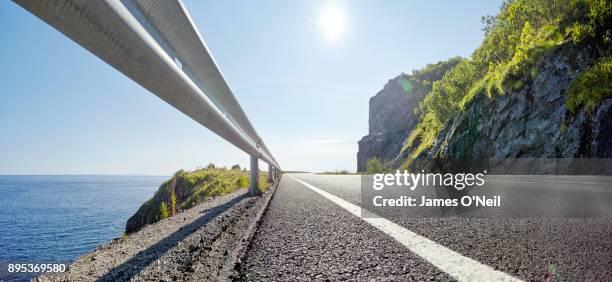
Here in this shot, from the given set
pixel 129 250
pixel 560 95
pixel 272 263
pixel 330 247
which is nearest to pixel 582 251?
pixel 330 247

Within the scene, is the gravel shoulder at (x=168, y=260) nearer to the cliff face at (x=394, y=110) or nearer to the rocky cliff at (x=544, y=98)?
the rocky cliff at (x=544, y=98)

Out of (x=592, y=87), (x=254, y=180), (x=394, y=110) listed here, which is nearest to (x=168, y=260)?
(x=254, y=180)

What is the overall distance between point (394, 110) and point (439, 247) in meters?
84.9

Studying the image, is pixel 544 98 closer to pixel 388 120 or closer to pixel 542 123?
pixel 542 123

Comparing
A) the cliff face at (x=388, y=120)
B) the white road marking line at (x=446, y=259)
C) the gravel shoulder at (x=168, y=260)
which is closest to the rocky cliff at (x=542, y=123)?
the white road marking line at (x=446, y=259)

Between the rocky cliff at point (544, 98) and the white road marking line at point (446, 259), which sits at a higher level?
the rocky cliff at point (544, 98)

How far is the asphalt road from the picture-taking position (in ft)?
4.90

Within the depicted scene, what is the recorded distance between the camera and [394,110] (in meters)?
83.6

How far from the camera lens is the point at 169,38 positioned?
87.6 inches

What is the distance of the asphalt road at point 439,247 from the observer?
1493 millimetres

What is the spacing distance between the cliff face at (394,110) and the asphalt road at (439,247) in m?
71.7

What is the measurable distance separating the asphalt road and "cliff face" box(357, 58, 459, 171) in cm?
7168

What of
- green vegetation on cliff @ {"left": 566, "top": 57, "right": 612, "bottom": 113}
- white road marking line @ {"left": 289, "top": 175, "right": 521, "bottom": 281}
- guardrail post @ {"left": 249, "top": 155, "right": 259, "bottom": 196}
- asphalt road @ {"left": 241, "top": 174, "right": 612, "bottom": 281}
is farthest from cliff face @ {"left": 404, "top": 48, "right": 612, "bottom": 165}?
white road marking line @ {"left": 289, "top": 175, "right": 521, "bottom": 281}

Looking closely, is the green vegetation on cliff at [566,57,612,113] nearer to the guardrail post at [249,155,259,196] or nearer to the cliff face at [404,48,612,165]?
the cliff face at [404,48,612,165]
